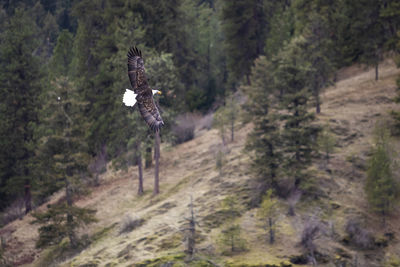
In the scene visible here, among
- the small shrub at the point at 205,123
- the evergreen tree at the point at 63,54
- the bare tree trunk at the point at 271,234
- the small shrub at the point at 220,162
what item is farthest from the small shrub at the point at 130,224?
the evergreen tree at the point at 63,54

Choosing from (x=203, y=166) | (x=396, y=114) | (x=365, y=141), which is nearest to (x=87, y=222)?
(x=203, y=166)

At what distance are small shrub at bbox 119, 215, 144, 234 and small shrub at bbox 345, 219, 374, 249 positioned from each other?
1013cm

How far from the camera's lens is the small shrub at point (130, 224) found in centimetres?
2520

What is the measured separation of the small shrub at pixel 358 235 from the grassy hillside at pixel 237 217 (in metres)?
0.14

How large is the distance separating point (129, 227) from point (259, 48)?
24.1 meters

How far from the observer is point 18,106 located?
3391cm

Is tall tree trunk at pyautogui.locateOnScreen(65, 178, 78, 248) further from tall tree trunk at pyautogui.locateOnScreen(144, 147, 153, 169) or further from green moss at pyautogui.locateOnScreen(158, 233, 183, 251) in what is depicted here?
tall tree trunk at pyautogui.locateOnScreen(144, 147, 153, 169)

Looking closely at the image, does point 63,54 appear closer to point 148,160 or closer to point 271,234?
point 148,160

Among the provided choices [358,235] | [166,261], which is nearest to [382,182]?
[358,235]

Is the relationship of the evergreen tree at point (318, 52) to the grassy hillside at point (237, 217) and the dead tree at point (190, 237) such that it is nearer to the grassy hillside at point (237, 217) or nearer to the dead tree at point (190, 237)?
the grassy hillside at point (237, 217)

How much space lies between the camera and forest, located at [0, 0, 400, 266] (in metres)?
23.0

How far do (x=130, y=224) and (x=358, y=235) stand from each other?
11.1 meters

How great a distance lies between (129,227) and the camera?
2538 cm

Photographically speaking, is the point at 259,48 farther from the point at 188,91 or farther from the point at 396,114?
the point at 396,114
